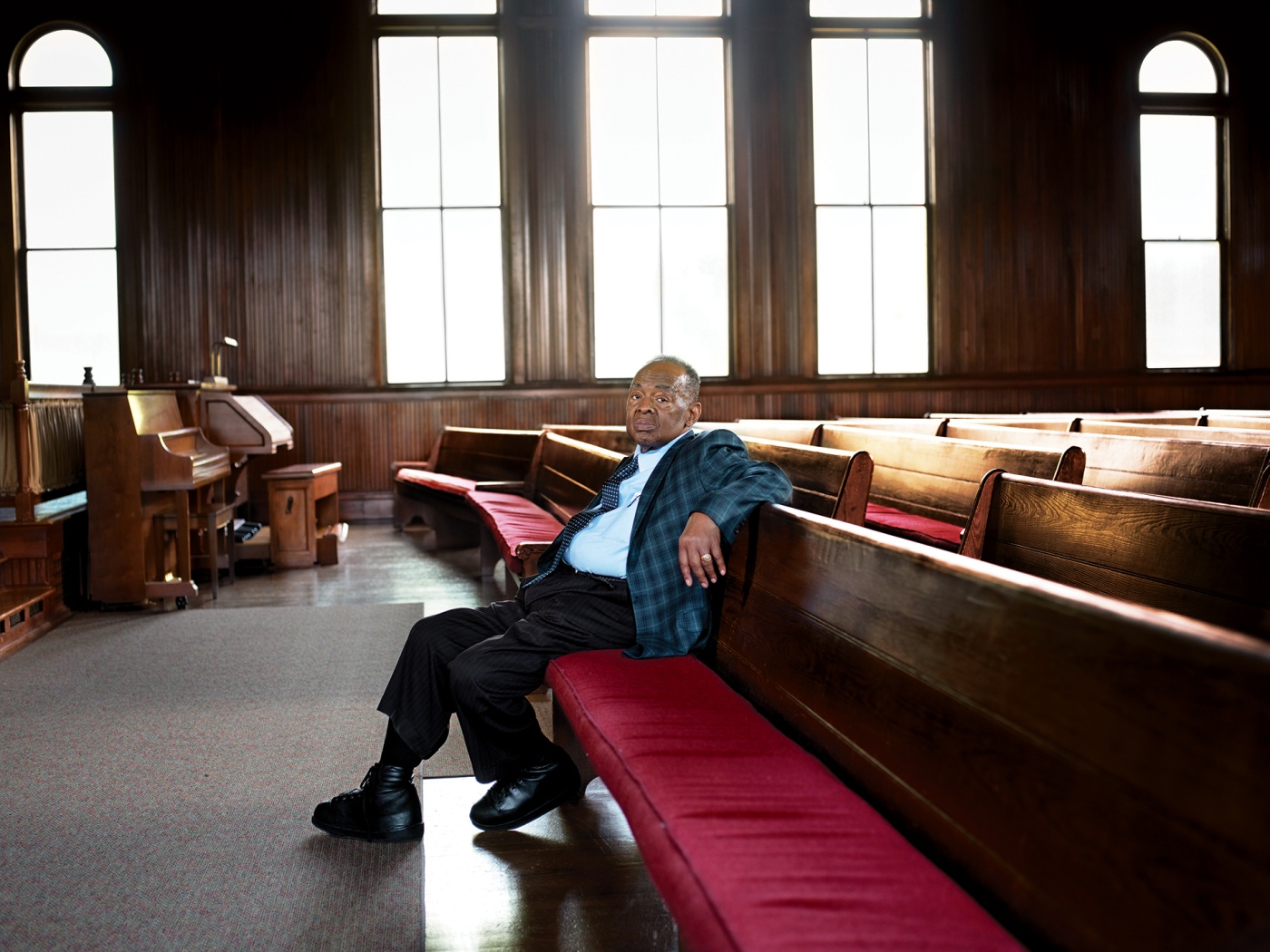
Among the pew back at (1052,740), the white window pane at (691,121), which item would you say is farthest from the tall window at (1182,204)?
the pew back at (1052,740)

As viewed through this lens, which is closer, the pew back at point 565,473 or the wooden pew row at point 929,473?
the wooden pew row at point 929,473

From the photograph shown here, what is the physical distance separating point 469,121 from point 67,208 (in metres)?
3.36

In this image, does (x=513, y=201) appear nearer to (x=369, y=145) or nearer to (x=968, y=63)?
(x=369, y=145)

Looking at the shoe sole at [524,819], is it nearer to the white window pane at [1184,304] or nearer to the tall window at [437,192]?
the tall window at [437,192]

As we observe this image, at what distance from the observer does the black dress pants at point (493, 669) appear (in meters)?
2.41

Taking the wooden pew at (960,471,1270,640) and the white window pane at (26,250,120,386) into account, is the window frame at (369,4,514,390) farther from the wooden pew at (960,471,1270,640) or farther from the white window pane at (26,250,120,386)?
the wooden pew at (960,471,1270,640)

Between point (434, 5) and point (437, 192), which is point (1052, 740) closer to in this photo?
point (437, 192)

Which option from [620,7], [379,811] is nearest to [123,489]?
[379,811]

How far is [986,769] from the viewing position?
4.24 ft

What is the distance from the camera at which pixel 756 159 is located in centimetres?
950

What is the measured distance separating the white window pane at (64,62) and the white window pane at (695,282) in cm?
478

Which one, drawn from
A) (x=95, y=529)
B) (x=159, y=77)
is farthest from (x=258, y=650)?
(x=159, y=77)

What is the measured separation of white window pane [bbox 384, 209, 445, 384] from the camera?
30.6 feet

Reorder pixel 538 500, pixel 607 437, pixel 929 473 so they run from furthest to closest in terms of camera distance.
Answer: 1. pixel 538 500
2. pixel 607 437
3. pixel 929 473
